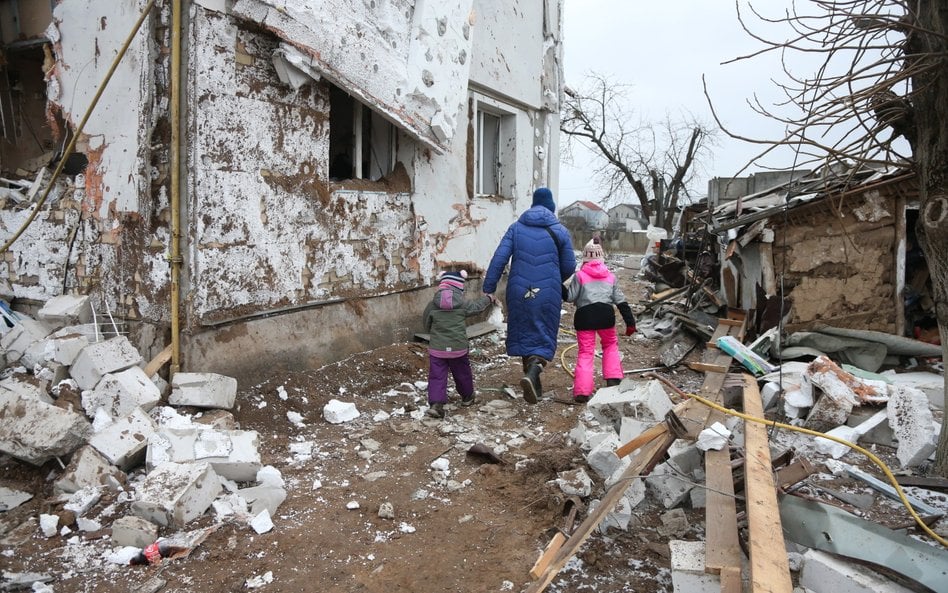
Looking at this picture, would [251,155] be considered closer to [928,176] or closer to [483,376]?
[483,376]

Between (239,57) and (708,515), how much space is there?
4602mm

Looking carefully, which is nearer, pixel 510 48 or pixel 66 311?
pixel 66 311

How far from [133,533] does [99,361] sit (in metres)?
1.59

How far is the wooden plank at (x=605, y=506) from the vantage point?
262cm

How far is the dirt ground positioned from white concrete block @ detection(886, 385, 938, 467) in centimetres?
186

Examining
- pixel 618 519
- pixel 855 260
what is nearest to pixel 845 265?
pixel 855 260

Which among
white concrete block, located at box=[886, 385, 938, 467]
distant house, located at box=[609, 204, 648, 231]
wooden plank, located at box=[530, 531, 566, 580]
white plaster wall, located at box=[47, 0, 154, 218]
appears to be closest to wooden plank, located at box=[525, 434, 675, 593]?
wooden plank, located at box=[530, 531, 566, 580]

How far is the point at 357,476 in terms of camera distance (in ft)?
13.6

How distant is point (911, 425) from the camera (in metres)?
4.39

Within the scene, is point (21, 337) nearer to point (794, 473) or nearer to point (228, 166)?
point (228, 166)

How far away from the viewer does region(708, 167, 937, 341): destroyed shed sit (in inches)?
267

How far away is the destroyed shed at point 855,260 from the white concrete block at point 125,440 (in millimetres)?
6125

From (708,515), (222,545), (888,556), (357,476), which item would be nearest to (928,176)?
(888,556)

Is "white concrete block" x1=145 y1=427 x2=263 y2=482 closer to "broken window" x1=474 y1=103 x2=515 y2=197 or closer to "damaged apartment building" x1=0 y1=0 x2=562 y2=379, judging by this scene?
"damaged apartment building" x1=0 y1=0 x2=562 y2=379
